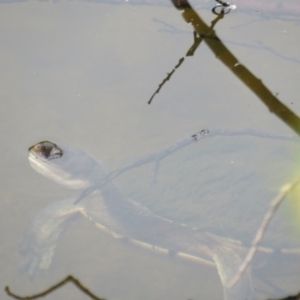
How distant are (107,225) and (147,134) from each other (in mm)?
675

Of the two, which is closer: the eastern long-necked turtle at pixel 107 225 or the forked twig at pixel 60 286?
the forked twig at pixel 60 286

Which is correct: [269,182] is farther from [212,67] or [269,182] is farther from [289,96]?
[212,67]

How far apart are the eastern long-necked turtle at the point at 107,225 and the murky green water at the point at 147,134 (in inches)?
2.4

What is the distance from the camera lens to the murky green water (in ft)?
7.72

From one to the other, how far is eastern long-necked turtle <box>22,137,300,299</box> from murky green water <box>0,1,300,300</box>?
0.20 ft

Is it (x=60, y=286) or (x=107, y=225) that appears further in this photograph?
(x=107, y=225)

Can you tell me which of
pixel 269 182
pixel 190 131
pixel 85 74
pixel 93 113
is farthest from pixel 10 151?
pixel 269 182

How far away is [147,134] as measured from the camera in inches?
117

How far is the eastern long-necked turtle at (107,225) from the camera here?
2486 millimetres

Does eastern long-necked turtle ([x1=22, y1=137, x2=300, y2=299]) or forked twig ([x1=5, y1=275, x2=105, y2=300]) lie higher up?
eastern long-necked turtle ([x1=22, y1=137, x2=300, y2=299])

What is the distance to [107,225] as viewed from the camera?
2658 millimetres

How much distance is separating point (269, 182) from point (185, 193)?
445 millimetres

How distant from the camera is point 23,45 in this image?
3404 mm

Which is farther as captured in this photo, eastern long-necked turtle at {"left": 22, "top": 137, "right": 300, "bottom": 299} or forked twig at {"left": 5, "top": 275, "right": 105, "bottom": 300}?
eastern long-necked turtle at {"left": 22, "top": 137, "right": 300, "bottom": 299}
